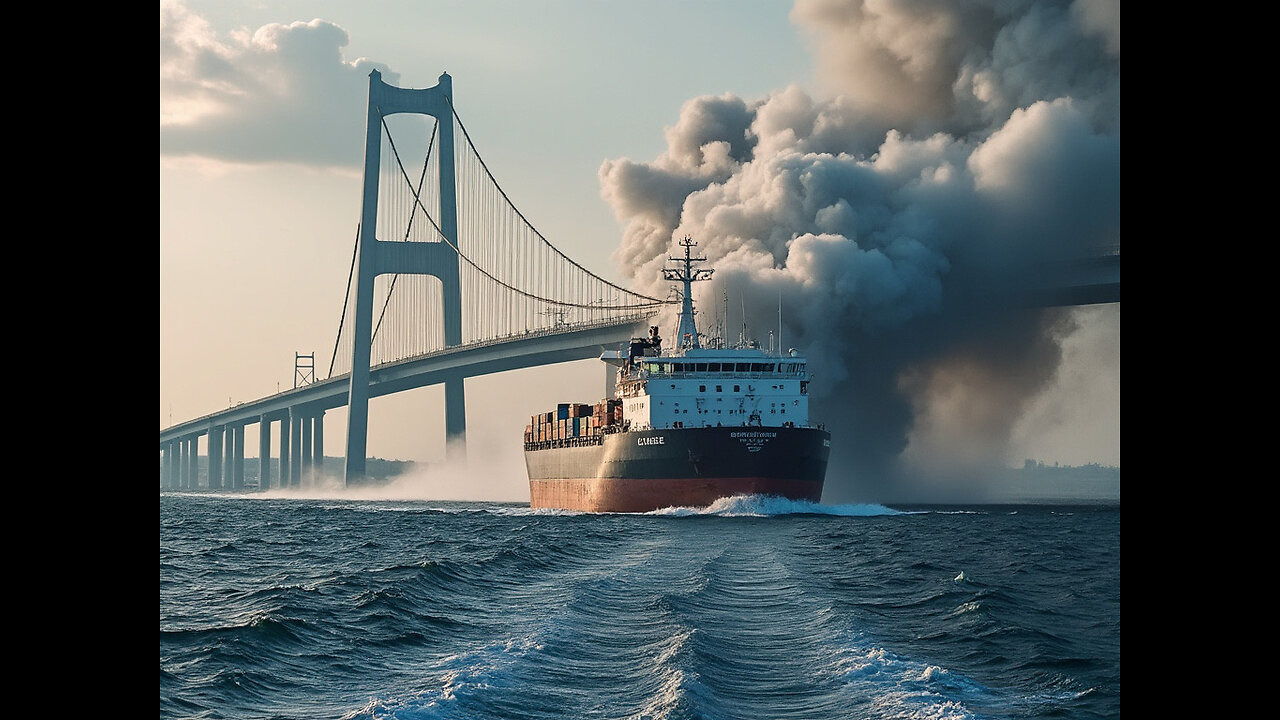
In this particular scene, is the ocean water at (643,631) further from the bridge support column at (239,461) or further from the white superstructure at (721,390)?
the bridge support column at (239,461)

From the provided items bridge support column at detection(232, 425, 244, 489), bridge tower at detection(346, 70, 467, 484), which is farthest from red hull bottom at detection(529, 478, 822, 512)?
bridge support column at detection(232, 425, 244, 489)

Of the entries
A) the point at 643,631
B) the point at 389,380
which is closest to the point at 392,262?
the point at 389,380

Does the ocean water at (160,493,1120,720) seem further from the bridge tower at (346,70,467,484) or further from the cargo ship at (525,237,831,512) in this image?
the bridge tower at (346,70,467,484)

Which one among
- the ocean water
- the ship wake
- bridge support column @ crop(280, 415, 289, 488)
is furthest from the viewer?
bridge support column @ crop(280, 415, 289, 488)

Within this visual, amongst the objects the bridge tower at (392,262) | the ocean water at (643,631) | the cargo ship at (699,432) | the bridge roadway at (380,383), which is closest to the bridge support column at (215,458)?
the bridge roadway at (380,383)

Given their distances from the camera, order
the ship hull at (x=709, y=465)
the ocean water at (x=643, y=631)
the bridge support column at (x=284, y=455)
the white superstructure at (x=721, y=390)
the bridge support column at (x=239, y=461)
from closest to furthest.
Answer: the ocean water at (x=643, y=631)
the ship hull at (x=709, y=465)
the white superstructure at (x=721, y=390)
the bridge support column at (x=284, y=455)
the bridge support column at (x=239, y=461)

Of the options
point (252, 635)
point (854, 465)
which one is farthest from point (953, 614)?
point (854, 465)

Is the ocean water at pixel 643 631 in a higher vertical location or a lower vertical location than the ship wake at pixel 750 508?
higher
